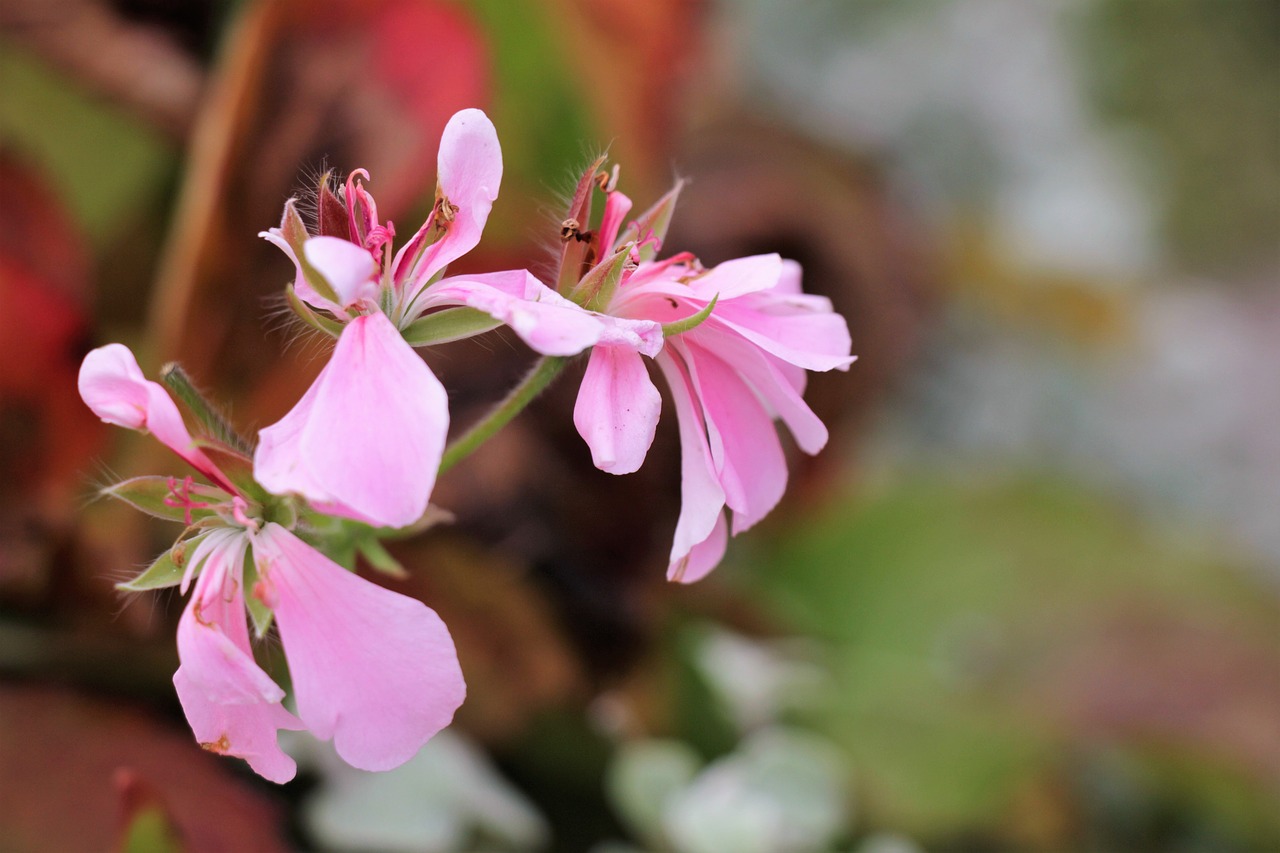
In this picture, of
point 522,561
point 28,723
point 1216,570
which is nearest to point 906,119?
point 1216,570

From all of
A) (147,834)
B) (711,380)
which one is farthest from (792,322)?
(147,834)

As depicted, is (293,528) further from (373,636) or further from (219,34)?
(219,34)

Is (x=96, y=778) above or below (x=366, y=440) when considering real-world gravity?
below

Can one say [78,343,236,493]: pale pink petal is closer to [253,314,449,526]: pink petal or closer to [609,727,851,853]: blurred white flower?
[253,314,449,526]: pink petal

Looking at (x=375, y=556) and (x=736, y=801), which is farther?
(x=736, y=801)

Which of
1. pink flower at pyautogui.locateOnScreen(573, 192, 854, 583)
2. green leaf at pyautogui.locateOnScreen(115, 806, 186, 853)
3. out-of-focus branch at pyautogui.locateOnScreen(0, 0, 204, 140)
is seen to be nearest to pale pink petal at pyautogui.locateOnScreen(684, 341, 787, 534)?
pink flower at pyautogui.locateOnScreen(573, 192, 854, 583)

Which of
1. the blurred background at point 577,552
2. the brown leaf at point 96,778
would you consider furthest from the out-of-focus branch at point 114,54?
the brown leaf at point 96,778

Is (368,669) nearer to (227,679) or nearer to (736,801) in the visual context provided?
(227,679)
